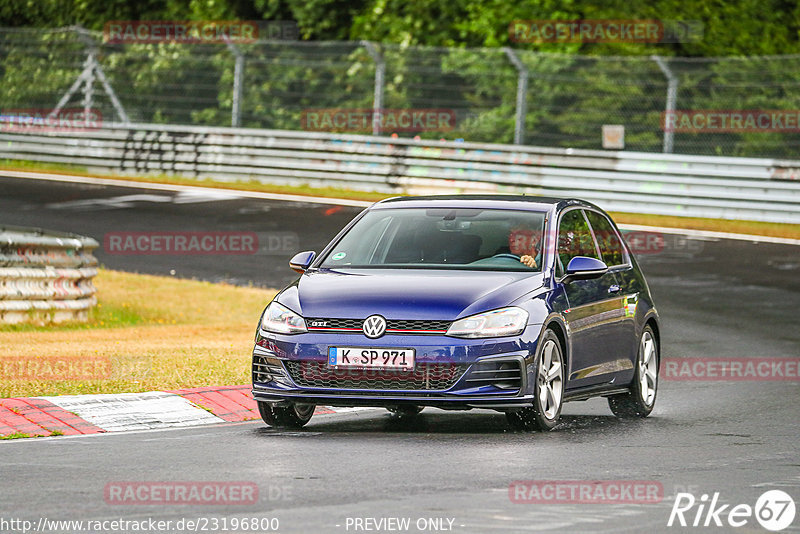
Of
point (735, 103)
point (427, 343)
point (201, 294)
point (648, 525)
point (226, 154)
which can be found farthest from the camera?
point (226, 154)

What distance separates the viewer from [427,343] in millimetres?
10164

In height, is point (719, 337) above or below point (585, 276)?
below

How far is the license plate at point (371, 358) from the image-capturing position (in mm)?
10156

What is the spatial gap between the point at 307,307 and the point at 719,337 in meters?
7.64

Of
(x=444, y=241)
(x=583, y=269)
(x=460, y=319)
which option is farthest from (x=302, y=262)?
(x=583, y=269)

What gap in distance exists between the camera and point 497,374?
10.2m

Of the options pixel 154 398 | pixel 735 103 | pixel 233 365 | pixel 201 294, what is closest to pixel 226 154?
pixel 735 103

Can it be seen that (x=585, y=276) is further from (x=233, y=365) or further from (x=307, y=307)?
(x=233, y=365)

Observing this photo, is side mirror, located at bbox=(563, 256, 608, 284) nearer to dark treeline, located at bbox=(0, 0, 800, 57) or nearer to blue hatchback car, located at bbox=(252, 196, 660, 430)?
blue hatchback car, located at bbox=(252, 196, 660, 430)
